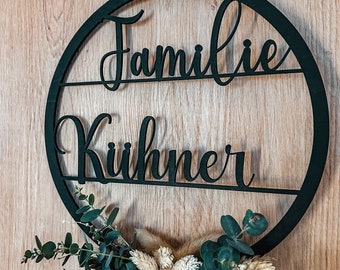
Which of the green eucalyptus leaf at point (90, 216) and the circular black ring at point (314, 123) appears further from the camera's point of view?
the green eucalyptus leaf at point (90, 216)

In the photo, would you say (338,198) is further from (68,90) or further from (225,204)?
(68,90)

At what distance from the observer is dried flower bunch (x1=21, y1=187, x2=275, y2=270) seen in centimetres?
69

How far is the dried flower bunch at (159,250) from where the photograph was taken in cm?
69

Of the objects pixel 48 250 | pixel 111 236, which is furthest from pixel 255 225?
pixel 48 250

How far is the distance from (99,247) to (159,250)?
0.14 m

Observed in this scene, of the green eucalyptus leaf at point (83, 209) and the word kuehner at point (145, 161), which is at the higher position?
the word kuehner at point (145, 161)

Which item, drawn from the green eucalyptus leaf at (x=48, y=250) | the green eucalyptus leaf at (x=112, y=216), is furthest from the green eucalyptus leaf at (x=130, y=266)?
the green eucalyptus leaf at (x=48, y=250)

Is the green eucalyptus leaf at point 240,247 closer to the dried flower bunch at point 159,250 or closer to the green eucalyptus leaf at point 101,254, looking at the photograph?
the dried flower bunch at point 159,250

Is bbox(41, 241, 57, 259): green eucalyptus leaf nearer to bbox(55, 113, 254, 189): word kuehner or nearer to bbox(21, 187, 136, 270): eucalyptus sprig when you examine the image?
bbox(21, 187, 136, 270): eucalyptus sprig

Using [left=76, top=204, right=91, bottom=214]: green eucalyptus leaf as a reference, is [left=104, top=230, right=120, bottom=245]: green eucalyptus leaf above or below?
below

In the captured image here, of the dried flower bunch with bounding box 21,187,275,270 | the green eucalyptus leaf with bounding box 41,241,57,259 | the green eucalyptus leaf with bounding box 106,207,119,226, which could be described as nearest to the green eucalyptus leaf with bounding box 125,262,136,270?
the dried flower bunch with bounding box 21,187,275,270

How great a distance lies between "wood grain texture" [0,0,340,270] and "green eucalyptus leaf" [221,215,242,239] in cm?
8

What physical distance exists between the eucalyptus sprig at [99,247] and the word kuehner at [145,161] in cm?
8

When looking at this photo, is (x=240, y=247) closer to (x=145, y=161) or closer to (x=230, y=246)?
(x=230, y=246)
